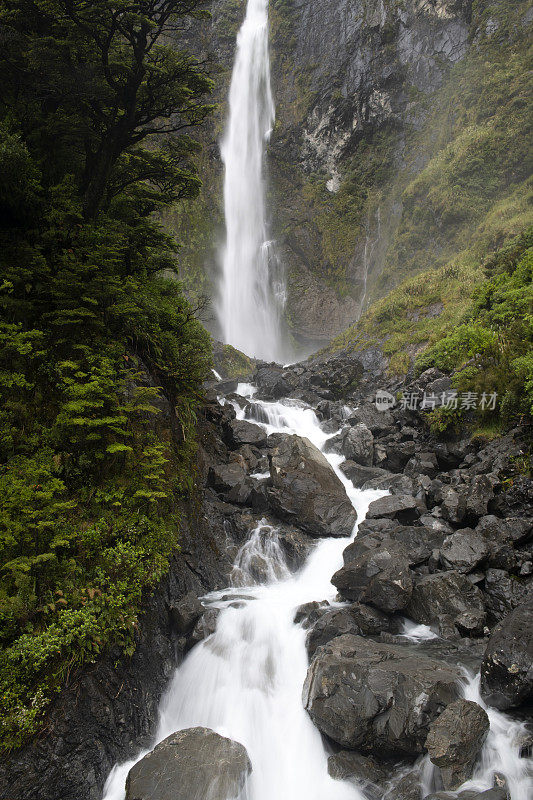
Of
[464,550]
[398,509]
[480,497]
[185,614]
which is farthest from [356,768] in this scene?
[398,509]

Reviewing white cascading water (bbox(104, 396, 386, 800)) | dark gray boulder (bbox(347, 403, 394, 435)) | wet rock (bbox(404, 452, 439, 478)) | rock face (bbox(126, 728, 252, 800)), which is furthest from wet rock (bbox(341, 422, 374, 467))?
rock face (bbox(126, 728, 252, 800))

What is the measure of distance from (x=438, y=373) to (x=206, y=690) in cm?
1076

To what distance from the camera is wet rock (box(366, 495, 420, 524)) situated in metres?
8.90

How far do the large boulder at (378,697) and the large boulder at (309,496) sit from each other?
4014 mm

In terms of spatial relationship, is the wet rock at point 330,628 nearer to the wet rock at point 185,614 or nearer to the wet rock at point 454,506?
the wet rock at point 185,614

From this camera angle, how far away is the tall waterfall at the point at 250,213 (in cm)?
3862

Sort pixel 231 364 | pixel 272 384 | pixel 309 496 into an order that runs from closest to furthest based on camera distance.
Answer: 1. pixel 309 496
2. pixel 272 384
3. pixel 231 364

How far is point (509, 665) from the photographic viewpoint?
462 cm

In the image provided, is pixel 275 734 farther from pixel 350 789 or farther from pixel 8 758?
pixel 8 758

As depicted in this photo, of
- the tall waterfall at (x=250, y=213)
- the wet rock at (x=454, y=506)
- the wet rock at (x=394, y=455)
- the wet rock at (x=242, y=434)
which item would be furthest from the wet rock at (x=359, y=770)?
the tall waterfall at (x=250, y=213)

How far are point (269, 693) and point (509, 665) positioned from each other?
3.30 meters

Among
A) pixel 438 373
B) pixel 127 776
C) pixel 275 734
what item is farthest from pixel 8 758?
pixel 438 373
